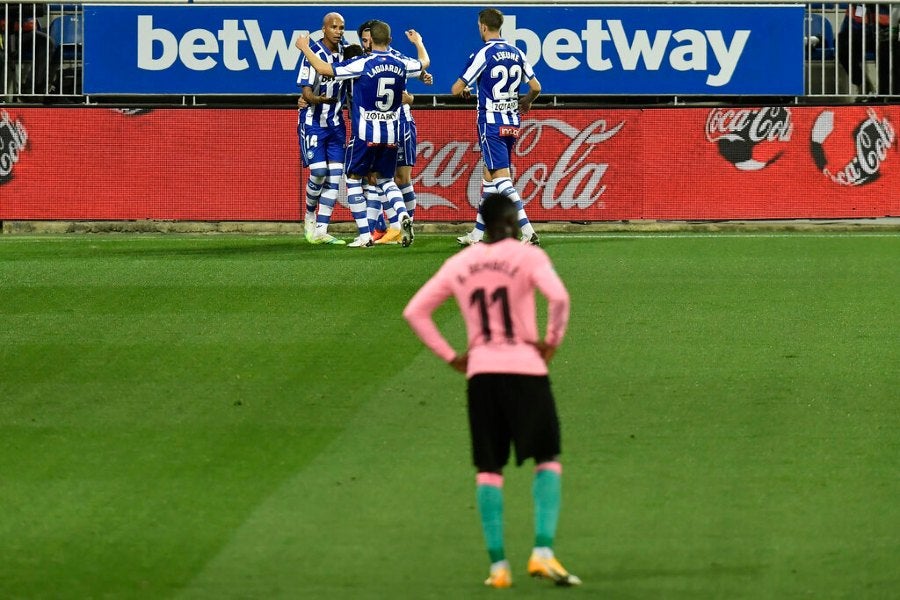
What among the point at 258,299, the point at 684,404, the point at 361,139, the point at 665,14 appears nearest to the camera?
the point at 684,404

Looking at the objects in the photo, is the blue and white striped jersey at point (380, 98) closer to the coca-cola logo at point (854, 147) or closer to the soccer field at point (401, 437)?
the soccer field at point (401, 437)

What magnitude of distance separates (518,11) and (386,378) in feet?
39.3

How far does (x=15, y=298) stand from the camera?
15.4m

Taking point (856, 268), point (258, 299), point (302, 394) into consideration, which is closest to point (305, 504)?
point (302, 394)

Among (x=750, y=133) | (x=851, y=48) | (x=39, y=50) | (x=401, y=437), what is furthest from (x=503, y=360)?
(x=39, y=50)

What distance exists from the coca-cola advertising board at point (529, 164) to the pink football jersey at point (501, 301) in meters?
15.4

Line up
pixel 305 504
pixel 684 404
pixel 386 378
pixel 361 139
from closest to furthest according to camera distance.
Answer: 1. pixel 305 504
2. pixel 684 404
3. pixel 386 378
4. pixel 361 139

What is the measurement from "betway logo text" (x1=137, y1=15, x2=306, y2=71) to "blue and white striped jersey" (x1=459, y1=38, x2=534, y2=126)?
5513mm

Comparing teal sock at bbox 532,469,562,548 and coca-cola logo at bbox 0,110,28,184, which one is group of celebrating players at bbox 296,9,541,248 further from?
teal sock at bbox 532,469,562,548

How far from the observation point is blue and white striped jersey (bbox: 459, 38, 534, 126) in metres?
18.0

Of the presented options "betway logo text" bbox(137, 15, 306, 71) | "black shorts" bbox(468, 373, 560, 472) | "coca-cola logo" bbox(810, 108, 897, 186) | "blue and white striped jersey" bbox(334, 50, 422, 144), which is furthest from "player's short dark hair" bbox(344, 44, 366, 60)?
"black shorts" bbox(468, 373, 560, 472)

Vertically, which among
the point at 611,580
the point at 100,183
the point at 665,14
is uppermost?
the point at 665,14

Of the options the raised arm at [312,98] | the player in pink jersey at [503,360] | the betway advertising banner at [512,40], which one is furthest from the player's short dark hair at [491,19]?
the player in pink jersey at [503,360]

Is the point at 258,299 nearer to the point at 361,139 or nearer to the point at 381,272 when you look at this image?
the point at 381,272
